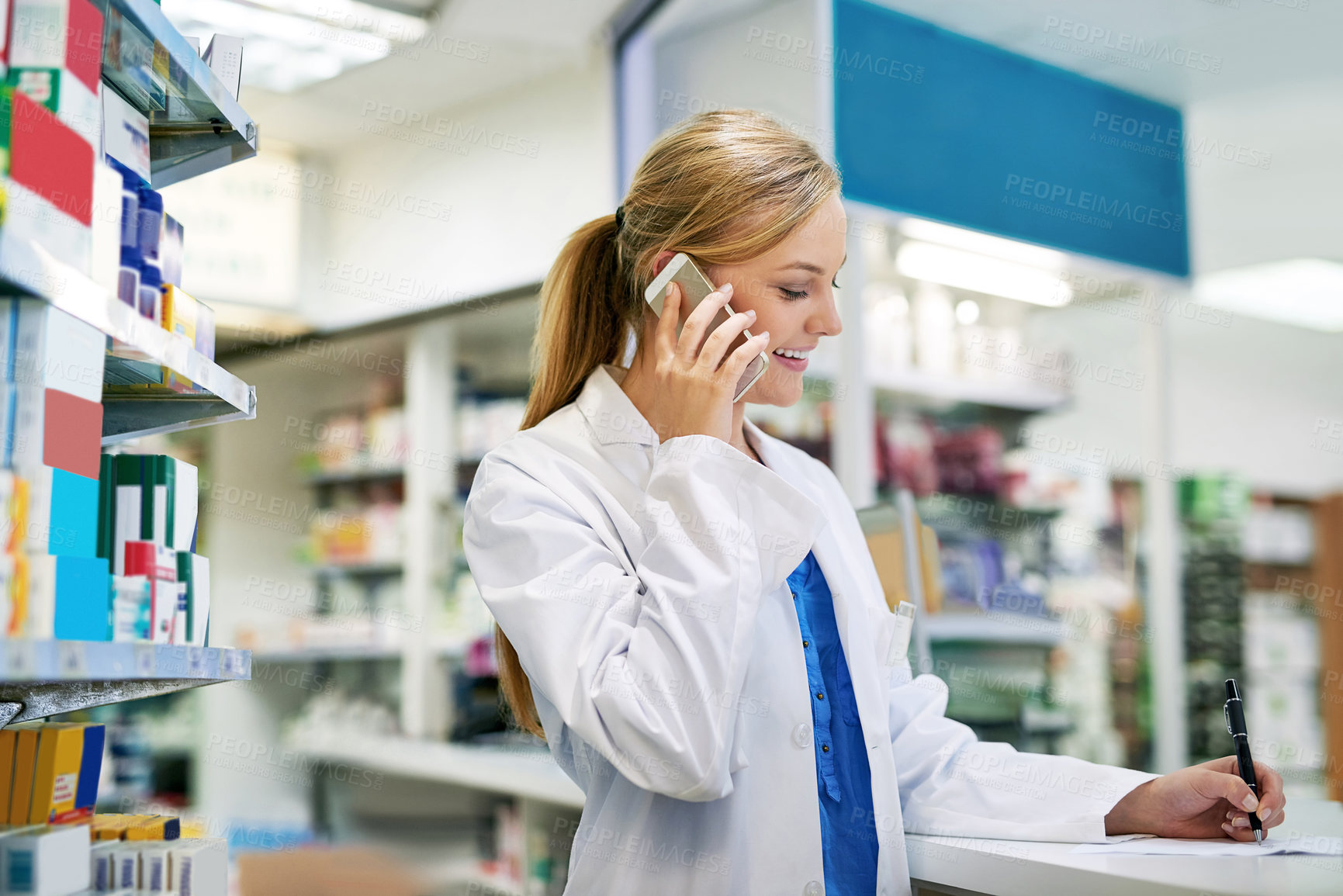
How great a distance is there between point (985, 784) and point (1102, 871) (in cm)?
36

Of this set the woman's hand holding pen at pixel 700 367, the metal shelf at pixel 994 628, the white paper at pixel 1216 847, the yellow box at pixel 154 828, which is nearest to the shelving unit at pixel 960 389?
the metal shelf at pixel 994 628

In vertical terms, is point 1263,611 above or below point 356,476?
below

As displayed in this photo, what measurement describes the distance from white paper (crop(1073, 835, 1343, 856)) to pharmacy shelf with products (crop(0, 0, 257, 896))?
1.04 meters

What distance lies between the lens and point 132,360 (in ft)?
3.53

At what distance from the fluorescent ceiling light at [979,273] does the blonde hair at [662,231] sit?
2490 mm

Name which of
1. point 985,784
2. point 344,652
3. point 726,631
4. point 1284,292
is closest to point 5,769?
point 726,631

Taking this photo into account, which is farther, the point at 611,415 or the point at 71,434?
the point at 611,415

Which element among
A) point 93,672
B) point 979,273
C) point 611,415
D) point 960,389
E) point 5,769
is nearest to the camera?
point 93,672

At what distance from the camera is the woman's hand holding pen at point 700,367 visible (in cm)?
147

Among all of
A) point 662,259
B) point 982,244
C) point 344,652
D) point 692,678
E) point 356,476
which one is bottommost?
point 344,652

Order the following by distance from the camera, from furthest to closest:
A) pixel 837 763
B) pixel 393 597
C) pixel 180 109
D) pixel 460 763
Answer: pixel 393 597 → pixel 460 763 → pixel 837 763 → pixel 180 109

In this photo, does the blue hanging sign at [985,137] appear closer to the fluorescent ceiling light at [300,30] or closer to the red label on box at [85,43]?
the fluorescent ceiling light at [300,30]

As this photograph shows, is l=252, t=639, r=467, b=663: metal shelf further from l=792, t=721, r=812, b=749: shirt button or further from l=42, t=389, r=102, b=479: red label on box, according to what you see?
l=42, t=389, r=102, b=479: red label on box

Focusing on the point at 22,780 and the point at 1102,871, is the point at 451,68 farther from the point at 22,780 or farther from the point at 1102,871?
the point at 1102,871
